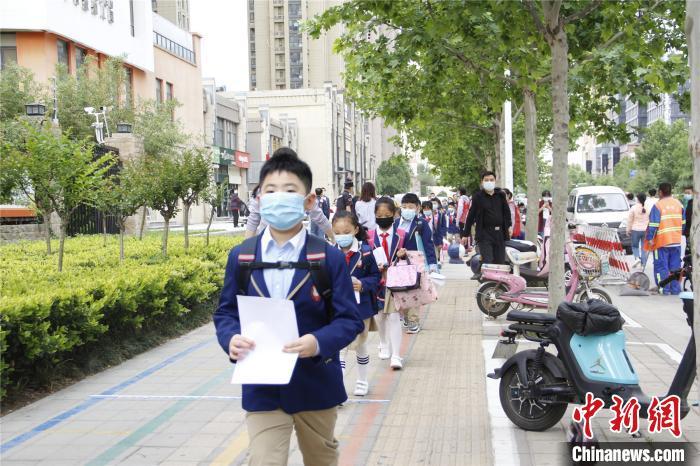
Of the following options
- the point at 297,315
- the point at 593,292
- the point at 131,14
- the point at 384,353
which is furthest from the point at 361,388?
→ the point at 131,14

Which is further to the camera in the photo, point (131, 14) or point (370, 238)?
point (131, 14)

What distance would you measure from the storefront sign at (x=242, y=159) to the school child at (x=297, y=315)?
59.2 m

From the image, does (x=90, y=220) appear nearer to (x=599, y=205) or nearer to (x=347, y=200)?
(x=347, y=200)

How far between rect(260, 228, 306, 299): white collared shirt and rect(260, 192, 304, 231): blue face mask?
0.23ft

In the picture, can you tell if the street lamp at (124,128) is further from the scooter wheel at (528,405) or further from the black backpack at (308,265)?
the black backpack at (308,265)

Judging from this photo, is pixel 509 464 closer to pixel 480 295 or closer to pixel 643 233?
pixel 480 295

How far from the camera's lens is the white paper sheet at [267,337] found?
10.6 ft

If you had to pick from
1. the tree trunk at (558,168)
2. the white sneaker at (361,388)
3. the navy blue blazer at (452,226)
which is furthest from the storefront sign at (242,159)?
the white sneaker at (361,388)

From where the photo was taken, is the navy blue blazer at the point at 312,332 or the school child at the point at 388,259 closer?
the navy blue blazer at the point at 312,332

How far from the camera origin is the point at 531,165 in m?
14.1

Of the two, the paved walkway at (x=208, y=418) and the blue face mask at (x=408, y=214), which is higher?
the blue face mask at (x=408, y=214)

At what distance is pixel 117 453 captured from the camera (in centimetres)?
557

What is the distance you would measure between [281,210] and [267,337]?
1.86 feet

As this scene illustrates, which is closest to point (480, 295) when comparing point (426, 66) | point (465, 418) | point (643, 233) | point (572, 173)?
point (426, 66)
